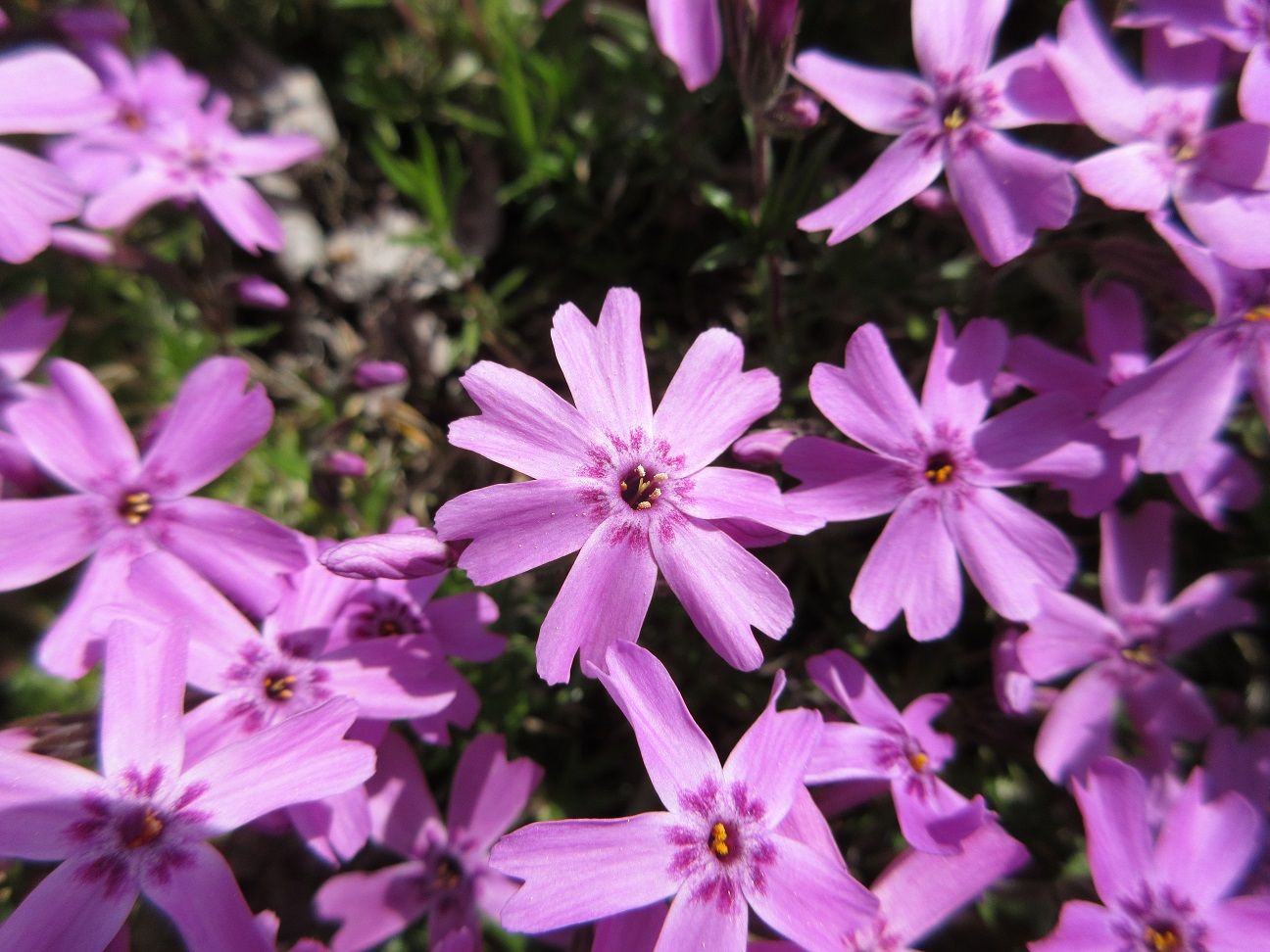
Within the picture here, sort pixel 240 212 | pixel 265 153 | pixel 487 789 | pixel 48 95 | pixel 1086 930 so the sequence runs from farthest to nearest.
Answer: pixel 265 153, pixel 240 212, pixel 48 95, pixel 487 789, pixel 1086 930

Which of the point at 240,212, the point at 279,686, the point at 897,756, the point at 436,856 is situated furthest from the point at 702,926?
the point at 240,212

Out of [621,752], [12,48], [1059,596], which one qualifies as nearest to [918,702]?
[1059,596]

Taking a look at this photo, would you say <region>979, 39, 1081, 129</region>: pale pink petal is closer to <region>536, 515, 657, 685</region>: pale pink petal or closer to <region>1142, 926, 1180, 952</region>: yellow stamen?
<region>536, 515, 657, 685</region>: pale pink petal

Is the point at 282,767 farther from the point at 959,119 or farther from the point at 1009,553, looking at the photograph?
the point at 959,119

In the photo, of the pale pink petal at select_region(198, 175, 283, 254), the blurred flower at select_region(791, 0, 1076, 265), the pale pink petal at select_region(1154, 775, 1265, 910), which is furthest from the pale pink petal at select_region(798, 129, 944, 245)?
the pale pink petal at select_region(198, 175, 283, 254)

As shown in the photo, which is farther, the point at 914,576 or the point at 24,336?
the point at 24,336

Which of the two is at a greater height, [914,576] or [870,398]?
[870,398]

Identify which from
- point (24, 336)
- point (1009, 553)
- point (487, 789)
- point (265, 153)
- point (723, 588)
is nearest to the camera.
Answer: point (723, 588)
